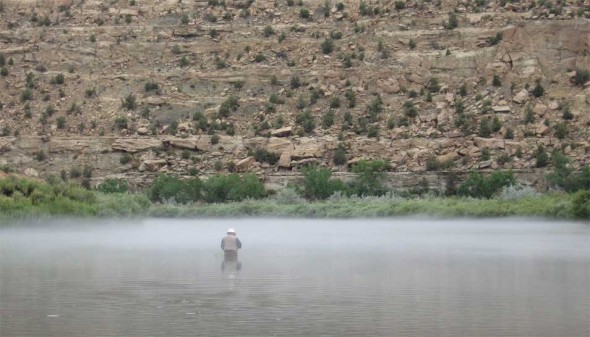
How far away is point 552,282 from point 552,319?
4.61 metres

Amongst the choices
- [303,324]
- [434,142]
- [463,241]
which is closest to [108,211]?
[463,241]

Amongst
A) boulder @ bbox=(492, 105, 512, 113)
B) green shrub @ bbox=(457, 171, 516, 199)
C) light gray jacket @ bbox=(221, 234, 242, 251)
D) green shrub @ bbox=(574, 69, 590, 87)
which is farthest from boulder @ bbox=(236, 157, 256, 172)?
light gray jacket @ bbox=(221, 234, 242, 251)

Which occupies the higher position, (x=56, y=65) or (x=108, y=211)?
(x=56, y=65)

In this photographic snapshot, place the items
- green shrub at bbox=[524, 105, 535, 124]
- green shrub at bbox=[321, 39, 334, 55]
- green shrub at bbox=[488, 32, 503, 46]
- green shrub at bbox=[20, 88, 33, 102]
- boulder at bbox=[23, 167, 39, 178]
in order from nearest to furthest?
green shrub at bbox=[524, 105, 535, 124]
boulder at bbox=[23, 167, 39, 178]
green shrub at bbox=[488, 32, 503, 46]
green shrub at bbox=[20, 88, 33, 102]
green shrub at bbox=[321, 39, 334, 55]

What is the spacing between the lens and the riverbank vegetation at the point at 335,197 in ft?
Result: 135

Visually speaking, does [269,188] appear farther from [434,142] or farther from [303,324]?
[303,324]

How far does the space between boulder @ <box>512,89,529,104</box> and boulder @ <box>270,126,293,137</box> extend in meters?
9.58

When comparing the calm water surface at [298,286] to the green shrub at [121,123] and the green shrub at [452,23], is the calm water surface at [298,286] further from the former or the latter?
the green shrub at [452,23]

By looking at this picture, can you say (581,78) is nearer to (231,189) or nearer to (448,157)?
(448,157)

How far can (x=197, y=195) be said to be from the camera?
171ft

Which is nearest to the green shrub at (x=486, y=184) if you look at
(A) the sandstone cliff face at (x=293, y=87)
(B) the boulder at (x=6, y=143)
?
(A) the sandstone cliff face at (x=293, y=87)

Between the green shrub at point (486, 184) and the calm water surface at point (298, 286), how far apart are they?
49.9 ft

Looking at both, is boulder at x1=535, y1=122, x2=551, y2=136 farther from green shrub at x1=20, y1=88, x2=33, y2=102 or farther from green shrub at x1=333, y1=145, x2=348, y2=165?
green shrub at x1=20, y1=88, x2=33, y2=102

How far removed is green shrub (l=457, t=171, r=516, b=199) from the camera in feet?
163
